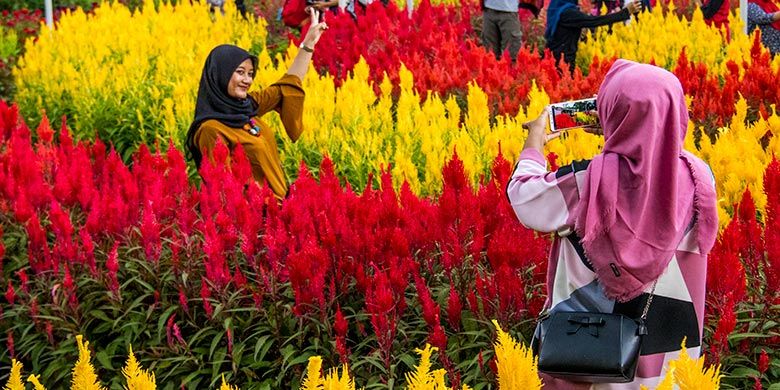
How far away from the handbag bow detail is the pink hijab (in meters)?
0.08

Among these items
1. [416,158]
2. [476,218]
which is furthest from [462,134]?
[476,218]

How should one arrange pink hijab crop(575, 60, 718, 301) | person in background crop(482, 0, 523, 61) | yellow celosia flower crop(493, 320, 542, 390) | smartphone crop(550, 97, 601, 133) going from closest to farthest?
yellow celosia flower crop(493, 320, 542, 390)
pink hijab crop(575, 60, 718, 301)
smartphone crop(550, 97, 601, 133)
person in background crop(482, 0, 523, 61)

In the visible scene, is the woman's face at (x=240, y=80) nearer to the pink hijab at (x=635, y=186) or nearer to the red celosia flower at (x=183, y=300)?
the red celosia flower at (x=183, y=300)

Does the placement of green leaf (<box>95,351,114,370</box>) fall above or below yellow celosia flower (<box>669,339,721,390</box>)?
below

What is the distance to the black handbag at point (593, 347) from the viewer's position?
2.75 metres

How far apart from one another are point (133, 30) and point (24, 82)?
144 cm

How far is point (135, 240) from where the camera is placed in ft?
15.6

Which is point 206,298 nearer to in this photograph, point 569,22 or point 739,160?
point 739,160

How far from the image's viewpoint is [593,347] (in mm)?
2781

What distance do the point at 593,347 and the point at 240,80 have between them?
3.08 m

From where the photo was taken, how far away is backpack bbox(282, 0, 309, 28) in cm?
1077

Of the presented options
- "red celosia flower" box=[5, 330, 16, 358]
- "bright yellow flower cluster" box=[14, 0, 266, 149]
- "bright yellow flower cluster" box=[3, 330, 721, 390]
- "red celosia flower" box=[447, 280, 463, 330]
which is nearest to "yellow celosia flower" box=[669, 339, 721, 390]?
"bright yellow flower cluster" box=[3, 330, 721, 390]

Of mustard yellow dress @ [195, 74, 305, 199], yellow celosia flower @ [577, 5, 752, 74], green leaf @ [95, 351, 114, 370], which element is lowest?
yellow celosia flower @ [577, 5, 752, 74]

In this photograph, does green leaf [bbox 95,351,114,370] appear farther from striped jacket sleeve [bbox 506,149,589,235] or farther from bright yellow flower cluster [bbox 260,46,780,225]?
striped jacket sleeve [bbox 506,149,589,235]
